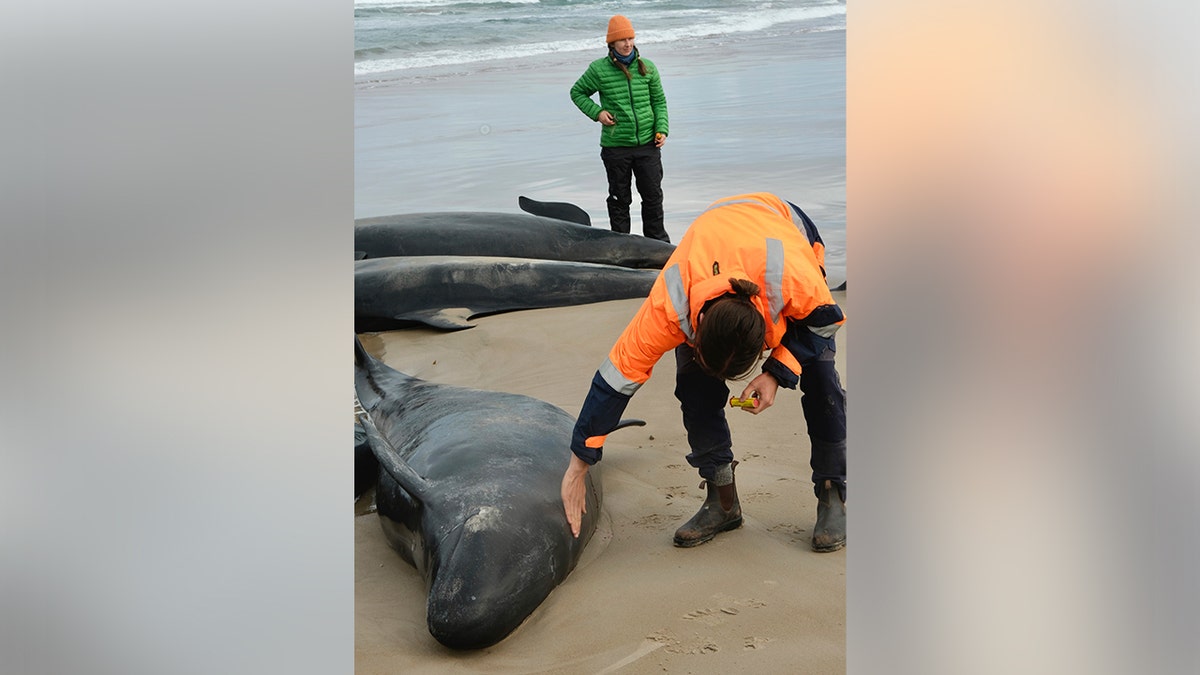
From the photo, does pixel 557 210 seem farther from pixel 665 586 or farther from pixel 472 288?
pixel 665 586

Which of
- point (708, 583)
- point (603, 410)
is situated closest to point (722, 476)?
point (708, 583)

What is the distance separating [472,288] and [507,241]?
3.03 feet

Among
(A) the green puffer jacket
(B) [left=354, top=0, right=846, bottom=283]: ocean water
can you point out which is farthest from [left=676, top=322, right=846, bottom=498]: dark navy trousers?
(A) the green puffer jacket

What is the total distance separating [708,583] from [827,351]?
885mm

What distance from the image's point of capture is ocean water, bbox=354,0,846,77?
57.0 ft

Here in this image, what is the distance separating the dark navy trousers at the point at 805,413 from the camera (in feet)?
12.3

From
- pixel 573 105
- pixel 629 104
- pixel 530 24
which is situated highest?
pixel 530 24

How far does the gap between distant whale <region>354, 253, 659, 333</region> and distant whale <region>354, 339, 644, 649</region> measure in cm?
239

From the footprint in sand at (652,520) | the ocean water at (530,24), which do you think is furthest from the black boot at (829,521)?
the ocean water at (530,24)

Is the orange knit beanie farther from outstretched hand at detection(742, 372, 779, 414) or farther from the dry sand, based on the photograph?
outstretched hand at detection(742, 372, 779, 414)

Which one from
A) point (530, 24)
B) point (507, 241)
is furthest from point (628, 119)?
point (530, 24)

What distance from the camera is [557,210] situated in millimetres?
8492
